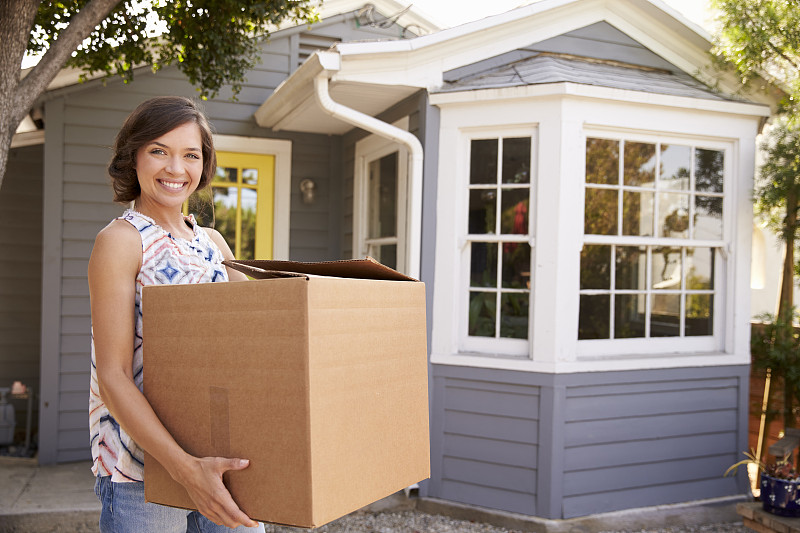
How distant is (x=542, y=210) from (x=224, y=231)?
241 cm

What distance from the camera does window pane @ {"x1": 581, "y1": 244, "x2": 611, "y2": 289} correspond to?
3.70 m

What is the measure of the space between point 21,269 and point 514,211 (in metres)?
3.83

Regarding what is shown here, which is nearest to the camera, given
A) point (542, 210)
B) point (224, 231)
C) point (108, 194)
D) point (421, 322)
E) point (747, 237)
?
point (421, 322)

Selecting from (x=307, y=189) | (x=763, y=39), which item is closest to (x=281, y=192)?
(x=307, y=189)

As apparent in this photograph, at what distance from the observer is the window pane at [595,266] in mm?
3699

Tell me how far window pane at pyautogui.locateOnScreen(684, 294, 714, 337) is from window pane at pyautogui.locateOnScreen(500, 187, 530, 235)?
3.70 ft

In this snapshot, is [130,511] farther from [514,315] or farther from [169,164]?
[514,315]

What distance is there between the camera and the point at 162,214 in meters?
1.33

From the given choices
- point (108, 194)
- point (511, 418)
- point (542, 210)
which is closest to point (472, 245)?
point (542, 210)

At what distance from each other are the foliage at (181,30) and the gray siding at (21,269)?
172 centimetres

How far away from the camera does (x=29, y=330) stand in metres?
5.17

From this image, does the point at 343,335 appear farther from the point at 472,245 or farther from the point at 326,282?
the point at 472,245

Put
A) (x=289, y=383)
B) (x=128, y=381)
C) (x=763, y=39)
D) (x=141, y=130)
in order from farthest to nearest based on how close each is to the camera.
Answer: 1. (x=763, y=39)
2. (x=141, y=130)
3. (x=128, y=381)
4. (x=289, y=383)

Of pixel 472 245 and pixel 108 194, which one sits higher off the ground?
pixel 108 194
